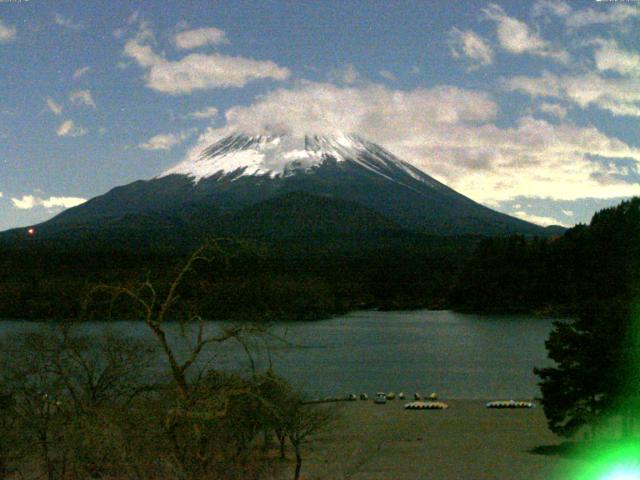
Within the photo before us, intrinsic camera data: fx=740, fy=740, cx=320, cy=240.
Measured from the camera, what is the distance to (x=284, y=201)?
144875mm

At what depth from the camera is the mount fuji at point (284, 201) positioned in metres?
131

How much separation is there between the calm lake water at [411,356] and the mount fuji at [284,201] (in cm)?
5697

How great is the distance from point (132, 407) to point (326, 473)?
8127 millimetres

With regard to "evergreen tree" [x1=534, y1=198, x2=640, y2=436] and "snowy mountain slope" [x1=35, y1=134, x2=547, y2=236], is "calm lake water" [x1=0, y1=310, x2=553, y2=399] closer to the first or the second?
Answer: "evergreen tree" [x1=534, y1=198, x2=640, y2=436]

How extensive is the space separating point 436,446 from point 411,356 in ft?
81.6

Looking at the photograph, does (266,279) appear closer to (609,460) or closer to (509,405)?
(509,405)

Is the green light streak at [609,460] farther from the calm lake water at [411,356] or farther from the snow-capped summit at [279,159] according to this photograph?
the snow-capped summit at [279,159]

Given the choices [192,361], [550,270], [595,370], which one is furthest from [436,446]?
[550,270]

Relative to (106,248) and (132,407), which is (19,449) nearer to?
(132,407)

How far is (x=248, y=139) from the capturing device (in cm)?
19438

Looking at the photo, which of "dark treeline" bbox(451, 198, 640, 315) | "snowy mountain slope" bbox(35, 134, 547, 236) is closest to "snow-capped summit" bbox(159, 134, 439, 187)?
"snowy mountain slope" bbox(35, 134, 547, 236)

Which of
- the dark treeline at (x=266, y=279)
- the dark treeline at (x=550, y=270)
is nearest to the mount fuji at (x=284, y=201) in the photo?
the dark treeline at (x=266, y=279)

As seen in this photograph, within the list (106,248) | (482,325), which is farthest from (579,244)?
A: (106,248)

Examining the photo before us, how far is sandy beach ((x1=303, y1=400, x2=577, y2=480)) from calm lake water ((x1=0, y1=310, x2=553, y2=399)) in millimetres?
3020
